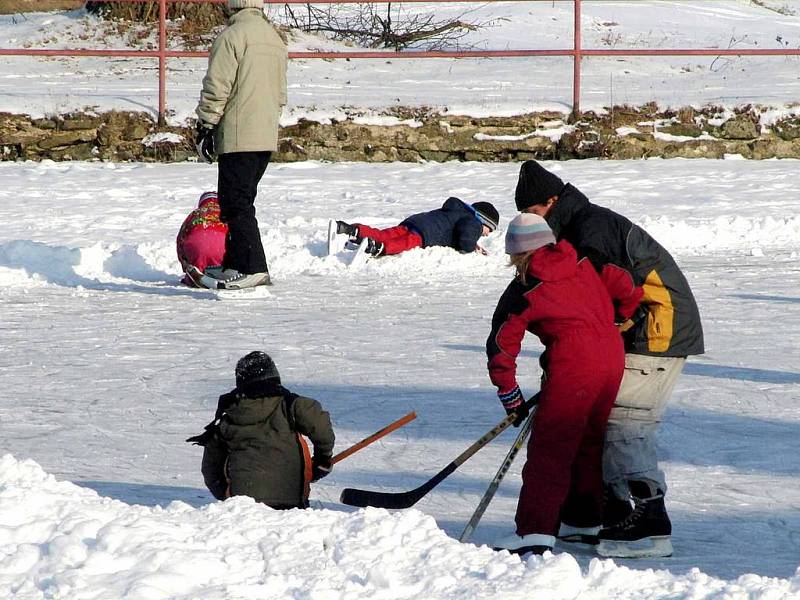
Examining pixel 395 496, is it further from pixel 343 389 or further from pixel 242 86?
pixel 242 86

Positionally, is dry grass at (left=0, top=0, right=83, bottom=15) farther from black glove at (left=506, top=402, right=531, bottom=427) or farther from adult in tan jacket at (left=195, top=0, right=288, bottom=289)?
black glove at (left=506, top=402, right=531, bottom=427)

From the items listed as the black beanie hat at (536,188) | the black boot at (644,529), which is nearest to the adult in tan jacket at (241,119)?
the black beanie hat at (536,188)

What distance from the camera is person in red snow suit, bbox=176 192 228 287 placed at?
7.75 m

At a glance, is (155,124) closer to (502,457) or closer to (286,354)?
(286,354)

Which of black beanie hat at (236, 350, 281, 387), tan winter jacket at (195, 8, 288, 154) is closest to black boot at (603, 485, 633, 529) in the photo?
black beanie hat at (236, 350, 281, 387)

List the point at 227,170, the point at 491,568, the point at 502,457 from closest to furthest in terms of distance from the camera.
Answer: the point at 491,568 < the point at 502,457 < the point at 227,170

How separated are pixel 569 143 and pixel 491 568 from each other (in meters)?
10.3

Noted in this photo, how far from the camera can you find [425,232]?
8.56 m

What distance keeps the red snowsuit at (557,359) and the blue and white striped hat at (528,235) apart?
29 millimetres

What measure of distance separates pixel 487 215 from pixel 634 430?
5.12 m

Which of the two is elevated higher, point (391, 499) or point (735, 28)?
point (735, 28)

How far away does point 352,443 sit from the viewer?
4730 millimetres

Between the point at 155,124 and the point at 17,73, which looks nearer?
the point at 155,124

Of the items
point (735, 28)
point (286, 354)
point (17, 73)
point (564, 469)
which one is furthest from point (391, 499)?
point (735, 28)
